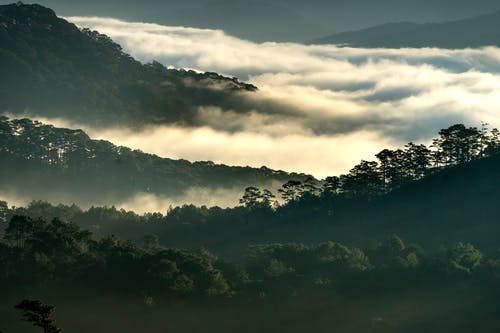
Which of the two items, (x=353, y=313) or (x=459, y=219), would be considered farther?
(x=459, y=219)

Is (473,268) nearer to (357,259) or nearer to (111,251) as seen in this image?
(357,259)

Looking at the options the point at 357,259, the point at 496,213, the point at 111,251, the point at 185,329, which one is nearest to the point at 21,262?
the point at 111,251

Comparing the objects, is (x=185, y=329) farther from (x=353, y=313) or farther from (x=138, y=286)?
(x=353, y=313)

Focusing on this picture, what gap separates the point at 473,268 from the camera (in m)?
168

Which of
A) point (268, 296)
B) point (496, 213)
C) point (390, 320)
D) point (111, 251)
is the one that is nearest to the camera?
point (390, 320)

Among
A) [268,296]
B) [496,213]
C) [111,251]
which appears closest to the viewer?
[268,296]

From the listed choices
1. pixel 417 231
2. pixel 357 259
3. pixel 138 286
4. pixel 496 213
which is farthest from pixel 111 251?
pixel 496 213

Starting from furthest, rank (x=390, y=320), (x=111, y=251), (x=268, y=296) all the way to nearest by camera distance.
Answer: (x=111, y=251), (x=268, y=296), (x=390, y=320)

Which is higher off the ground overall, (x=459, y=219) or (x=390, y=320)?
(x=459, y=219)

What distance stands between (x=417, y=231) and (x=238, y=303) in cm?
4427

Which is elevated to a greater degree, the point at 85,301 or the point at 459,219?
the point at 459,219

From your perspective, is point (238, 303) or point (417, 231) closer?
point (238, 303)

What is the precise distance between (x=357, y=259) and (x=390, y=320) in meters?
20.4

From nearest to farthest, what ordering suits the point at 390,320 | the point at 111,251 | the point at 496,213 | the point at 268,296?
the point at 390,320 → the point at 268,296 → the point at 111,251 → the point at 496,213
